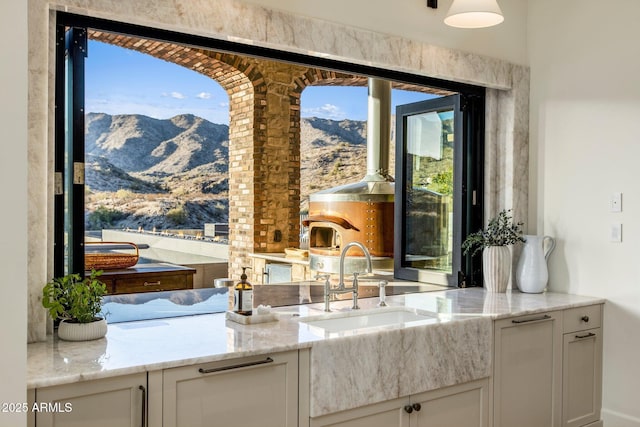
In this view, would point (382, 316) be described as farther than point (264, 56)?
Yes

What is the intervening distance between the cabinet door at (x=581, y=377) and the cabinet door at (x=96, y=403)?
234 centimetres

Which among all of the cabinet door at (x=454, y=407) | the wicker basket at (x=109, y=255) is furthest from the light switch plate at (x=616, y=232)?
the wicker basket at (x=109, y=255)

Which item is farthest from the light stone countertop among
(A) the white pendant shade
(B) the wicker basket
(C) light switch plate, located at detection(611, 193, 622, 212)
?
(B) the wicker basket

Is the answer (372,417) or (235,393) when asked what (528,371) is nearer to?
(372,417)

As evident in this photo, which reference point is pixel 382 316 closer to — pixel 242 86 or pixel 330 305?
pixel 330 305

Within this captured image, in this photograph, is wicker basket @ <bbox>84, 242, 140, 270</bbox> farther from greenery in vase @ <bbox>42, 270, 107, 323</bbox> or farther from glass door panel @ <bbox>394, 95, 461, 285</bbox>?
greenery in vase @ <bbox>42, 270, 107, 323</bbox>

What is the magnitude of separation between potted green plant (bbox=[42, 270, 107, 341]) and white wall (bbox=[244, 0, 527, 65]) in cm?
141

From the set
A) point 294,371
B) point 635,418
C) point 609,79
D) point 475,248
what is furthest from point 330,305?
point 609,79

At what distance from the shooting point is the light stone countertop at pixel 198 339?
1895 millimetres

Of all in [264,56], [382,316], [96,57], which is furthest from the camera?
[96,57]

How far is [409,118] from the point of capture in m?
4.07

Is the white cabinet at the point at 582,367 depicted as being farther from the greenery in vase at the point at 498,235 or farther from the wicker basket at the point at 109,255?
the wicker basket at the point at 109,255

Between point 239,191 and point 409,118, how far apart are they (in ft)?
8.22

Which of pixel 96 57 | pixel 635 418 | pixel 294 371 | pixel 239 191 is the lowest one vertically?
pixel 635 418
